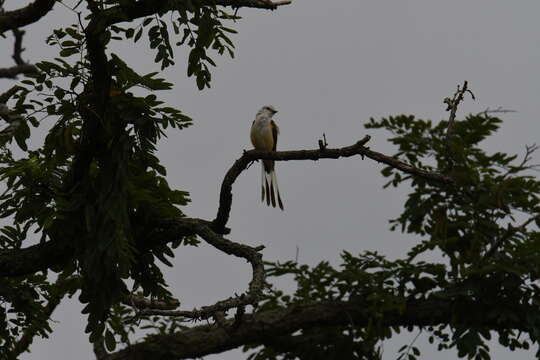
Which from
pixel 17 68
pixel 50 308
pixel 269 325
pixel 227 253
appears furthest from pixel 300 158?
pixel 50 308

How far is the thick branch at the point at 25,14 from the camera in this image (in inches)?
226

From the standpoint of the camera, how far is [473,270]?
7.67 m

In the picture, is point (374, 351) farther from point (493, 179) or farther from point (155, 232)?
point (155, 232)

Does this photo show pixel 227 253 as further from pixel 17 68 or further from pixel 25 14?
pixel 17 68

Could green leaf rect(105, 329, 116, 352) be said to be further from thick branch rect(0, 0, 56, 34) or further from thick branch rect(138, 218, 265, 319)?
thick branch rect(0, 0, 56, 34)

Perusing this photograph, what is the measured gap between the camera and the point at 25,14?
5.76 m

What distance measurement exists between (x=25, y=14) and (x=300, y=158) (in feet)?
6.61

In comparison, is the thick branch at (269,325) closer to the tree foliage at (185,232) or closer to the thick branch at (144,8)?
the tree foliage at (185,232)

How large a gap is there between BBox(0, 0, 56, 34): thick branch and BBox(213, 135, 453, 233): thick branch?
5.60 feet

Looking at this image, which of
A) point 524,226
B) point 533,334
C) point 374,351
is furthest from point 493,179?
point 374,351

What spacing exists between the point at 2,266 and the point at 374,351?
11.4 ft

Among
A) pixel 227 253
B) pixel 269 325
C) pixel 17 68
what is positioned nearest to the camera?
pixel 17 68

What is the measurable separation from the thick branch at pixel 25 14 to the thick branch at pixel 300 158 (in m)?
1.71

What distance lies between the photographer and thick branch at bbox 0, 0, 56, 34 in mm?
5738
